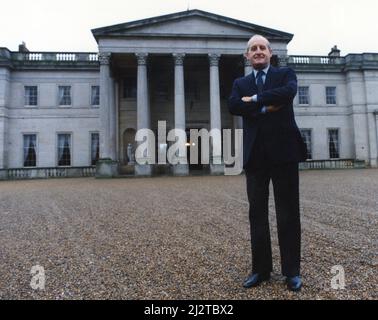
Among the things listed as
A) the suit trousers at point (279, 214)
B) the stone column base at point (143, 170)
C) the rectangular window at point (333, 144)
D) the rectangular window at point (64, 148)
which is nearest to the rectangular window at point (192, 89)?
the stone column base at point (143, 170)

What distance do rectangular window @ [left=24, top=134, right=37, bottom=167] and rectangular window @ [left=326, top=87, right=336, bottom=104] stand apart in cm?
2583

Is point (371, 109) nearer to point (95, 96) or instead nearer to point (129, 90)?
point (129, 90)

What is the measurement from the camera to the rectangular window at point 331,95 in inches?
1149

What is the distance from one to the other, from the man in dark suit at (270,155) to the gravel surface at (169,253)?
0.28 metres

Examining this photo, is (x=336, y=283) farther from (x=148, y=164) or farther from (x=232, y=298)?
(x=148, y=164)

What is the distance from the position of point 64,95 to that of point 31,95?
2.58m

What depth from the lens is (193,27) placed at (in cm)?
2302

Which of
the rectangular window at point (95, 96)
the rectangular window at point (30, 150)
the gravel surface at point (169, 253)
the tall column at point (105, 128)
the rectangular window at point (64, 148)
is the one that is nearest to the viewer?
the gravel surface at point (169, 253)

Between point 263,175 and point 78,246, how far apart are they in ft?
8.87

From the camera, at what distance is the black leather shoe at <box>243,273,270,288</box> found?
8.54ft

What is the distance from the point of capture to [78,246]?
13.5 ft

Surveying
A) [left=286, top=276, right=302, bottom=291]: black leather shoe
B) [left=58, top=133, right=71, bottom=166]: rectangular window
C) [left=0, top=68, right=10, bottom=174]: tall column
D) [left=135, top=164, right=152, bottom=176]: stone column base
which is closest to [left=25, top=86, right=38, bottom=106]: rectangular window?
[left=0, top=68, right=10, bottom=174]: tall column

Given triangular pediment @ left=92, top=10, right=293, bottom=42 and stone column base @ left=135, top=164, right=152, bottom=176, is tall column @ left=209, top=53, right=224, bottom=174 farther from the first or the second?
stone column base @ left=135, top=164, right=152, bottom=176

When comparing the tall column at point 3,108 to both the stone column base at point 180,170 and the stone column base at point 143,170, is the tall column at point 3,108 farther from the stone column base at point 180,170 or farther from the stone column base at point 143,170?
the stone column base at point 180,170
